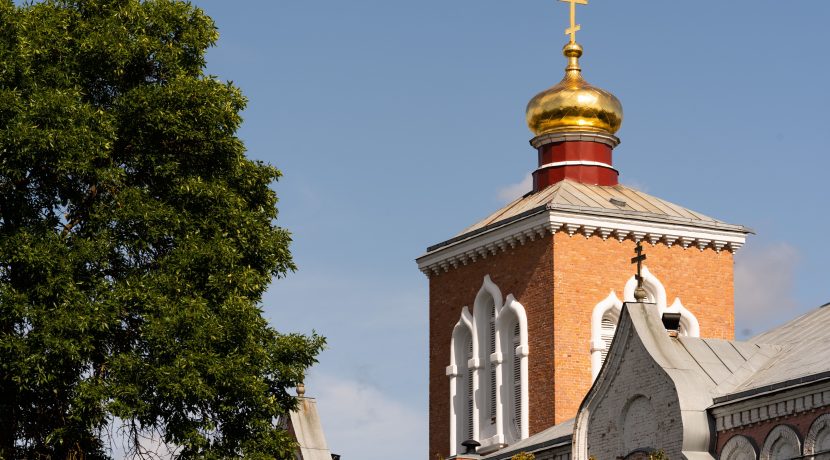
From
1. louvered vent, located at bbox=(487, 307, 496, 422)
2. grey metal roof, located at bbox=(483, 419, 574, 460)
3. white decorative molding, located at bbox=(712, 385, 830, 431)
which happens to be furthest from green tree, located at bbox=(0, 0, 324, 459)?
louvered vent, located at bbox=(487, 307, 496, 422)

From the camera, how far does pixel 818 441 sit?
2862cm

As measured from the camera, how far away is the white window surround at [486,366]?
45500 millimetres

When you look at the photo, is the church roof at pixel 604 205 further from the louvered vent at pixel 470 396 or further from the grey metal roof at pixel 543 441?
the grey metal roof at pixel 543 441

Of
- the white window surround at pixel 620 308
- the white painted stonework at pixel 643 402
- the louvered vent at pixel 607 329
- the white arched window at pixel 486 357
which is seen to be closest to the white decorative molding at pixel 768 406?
the white painted stonework at pixel 643 402

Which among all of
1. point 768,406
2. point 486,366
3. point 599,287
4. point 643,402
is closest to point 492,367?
point 486,366

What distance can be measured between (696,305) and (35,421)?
19.5 meters

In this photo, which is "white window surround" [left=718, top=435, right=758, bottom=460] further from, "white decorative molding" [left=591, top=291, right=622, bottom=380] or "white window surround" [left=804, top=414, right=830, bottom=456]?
"white decorative molding" [left=591, top=291, right=622, bottom=380]

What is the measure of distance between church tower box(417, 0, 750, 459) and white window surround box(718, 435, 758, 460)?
13.6m

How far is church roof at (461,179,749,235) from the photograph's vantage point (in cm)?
4544

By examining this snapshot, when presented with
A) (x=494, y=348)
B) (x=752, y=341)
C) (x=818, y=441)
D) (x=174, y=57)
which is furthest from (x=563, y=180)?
(x=818, y=441)

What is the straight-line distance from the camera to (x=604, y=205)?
46.0 metres

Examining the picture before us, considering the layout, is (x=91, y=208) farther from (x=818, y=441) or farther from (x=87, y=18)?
(x=818, y=441)

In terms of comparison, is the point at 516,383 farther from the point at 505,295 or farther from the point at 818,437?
the point at 818,437

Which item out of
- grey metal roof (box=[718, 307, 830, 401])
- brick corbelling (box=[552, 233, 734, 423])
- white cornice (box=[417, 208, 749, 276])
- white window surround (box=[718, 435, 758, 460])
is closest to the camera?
grey metal roof (box=[718, 307, 830, 401])
